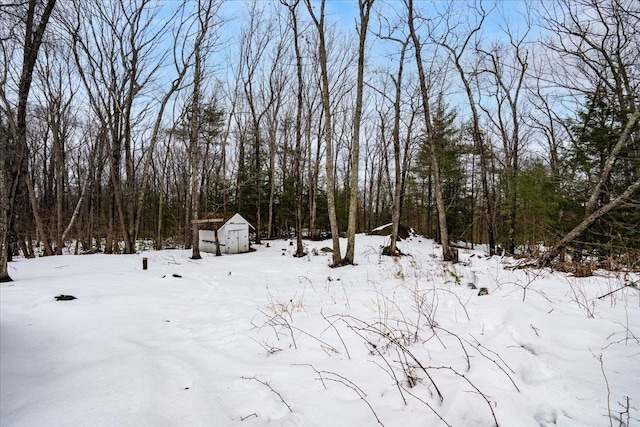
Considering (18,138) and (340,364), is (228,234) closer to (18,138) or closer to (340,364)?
(18,138)

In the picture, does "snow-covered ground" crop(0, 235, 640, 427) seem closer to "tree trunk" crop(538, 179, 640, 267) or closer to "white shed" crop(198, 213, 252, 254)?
"tree trunk" crop(538, 179, 640, 267)

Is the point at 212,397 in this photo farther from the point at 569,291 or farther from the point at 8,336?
the point at 569,291

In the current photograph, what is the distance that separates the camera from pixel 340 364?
2.29 metres

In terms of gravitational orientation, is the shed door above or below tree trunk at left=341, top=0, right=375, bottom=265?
below

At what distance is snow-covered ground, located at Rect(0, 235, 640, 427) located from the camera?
1.60 m

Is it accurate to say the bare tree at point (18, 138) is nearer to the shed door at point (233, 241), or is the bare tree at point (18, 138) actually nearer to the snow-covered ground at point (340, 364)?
the snow-covered ground at point (340, 364)

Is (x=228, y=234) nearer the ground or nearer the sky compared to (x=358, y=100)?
nearer the ground

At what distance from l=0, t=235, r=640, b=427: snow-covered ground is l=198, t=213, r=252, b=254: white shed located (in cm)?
1115

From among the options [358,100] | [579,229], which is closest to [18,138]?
[358,100]

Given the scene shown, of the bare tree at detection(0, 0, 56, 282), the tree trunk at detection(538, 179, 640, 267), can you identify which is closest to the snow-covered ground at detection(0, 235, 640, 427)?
the tree trunk at detection(538, 179, 640, 267)

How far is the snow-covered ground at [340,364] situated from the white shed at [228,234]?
11.2 meters

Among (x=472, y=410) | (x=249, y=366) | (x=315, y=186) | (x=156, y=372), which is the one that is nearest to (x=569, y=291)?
(x=472, y=410)

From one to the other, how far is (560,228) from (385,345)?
12.4 m

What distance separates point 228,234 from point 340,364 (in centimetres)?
1413
